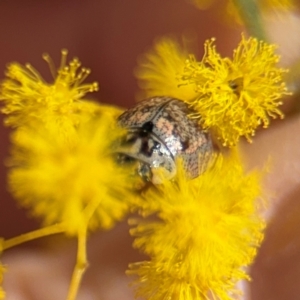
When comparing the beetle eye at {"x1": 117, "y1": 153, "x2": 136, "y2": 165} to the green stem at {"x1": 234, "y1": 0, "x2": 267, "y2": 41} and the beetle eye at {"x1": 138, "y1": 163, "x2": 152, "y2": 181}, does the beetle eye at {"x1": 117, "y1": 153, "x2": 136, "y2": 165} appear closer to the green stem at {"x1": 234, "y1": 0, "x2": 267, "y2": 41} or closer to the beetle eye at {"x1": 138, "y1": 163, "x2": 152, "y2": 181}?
the beetle eye at {"x1": 138, "y1": 163, "x2": 152, "y2": 181}

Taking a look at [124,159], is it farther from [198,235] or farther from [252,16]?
[252,16]

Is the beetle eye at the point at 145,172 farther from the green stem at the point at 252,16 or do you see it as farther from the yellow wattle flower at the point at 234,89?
the green stem at the point at 252,16

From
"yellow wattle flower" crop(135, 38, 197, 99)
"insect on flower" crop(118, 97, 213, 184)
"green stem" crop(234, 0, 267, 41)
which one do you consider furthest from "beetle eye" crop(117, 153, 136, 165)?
"green stem" crop(234, 0, 267, 41)

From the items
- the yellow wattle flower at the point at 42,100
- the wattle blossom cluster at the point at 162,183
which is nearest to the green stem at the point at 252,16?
the wattle blossom cluster at the point at 162,183

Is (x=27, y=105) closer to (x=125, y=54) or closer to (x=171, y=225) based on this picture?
(x=171, y=225)

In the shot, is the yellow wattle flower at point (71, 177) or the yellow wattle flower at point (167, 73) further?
the yellow wattle flower at point (167, 73)

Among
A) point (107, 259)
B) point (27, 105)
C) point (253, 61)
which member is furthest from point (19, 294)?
point (253, 61)
